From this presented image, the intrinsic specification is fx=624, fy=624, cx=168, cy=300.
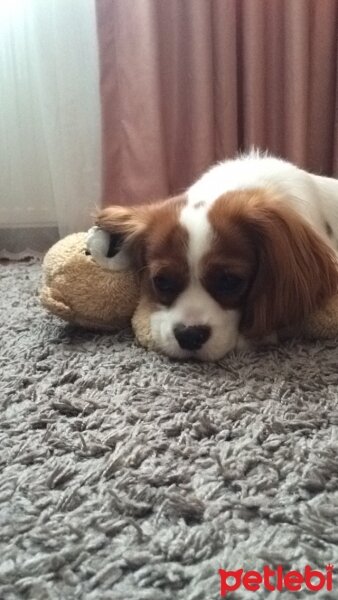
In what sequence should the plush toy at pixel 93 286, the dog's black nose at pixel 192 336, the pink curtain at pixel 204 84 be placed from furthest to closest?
the pink curtain at pixel 204 84
the plush toy at pixel 93 286
the dog's black nose at pixel 192 336

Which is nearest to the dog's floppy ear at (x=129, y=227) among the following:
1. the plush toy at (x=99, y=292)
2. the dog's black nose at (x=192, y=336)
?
the plush toy at (x=99, y=292)

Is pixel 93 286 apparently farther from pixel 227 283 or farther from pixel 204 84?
pixel 204 84

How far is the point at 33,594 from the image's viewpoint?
544mm

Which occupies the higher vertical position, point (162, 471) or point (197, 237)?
point (197, 237)

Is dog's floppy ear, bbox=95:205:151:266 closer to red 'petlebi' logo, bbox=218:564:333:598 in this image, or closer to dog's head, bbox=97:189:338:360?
dog's head, bbox=97:189:338:360

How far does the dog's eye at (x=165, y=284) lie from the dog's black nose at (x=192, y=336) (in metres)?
0.08

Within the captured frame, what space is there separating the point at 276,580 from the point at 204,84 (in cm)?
169

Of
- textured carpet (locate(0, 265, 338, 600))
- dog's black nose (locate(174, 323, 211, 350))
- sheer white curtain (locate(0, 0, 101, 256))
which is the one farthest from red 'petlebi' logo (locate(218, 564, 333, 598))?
sheer white curtain (locate(0, 0, 101, 256))

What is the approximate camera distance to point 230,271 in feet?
3.46

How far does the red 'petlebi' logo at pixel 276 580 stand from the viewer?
Result: 54 centimetres

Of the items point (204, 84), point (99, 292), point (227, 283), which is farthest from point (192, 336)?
point (204, 84)

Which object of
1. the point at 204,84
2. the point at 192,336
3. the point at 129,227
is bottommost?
the point at 192,336

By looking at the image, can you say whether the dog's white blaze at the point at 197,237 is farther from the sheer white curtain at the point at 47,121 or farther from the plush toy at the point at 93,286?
the sheer white curtain at the point at 47,121

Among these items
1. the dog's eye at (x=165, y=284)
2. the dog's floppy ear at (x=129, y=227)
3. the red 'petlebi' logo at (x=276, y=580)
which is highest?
the dog's floppy ear at (x=129, y=227)
